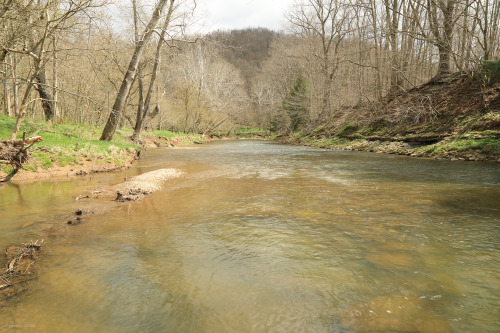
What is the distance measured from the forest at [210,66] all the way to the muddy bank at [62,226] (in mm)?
2608

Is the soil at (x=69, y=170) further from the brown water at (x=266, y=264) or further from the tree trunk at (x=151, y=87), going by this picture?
the tree trunk at (x=151, y=87)

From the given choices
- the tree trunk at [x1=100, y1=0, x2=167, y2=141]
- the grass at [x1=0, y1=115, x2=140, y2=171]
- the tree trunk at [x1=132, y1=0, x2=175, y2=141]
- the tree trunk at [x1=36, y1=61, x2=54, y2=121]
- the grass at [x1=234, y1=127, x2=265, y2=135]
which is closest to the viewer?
the grass at [x1=0, y1=115, x2=140, y2=171]

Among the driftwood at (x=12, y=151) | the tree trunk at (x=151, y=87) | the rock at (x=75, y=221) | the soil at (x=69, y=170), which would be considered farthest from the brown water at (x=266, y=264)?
the tree trunk at (x=151, y=87)

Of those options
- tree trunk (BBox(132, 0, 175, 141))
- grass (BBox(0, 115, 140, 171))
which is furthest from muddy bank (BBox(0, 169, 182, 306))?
tree trunk (BBox(132, 0, 175, 141))

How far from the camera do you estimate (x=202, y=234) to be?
4219 mm

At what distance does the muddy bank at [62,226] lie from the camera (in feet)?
9.25

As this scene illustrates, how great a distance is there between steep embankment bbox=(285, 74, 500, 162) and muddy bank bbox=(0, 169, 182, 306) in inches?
496

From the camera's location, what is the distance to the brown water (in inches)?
92.8

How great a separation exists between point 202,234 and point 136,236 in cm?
99

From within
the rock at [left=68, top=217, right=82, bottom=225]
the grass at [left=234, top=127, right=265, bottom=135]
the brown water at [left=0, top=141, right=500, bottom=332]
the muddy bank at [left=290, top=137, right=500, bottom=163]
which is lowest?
the brown water at [left=0, top=141, right=500, bottom=332]

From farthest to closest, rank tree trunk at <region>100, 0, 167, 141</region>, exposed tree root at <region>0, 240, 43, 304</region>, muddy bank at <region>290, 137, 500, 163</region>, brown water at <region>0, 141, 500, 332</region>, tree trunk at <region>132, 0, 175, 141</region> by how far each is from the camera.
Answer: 1. tree trunk at <region>132, 0, 175, 141</region>
2. tree trunk at <region>100, 0, 167, 141</region>
3. muddy bank at <region>290, 137, 500, 163</region>
4. exposed tree root at <region>0, 240, 43, 304</region>
5. brown water at <region>0, 141, 500, 332</region>

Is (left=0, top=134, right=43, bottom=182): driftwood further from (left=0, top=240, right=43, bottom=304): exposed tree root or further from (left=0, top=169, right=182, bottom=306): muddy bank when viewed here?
(left=0, top=240, right=43, bottom=304): exposed tree root

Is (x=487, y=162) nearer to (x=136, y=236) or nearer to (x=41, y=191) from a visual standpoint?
(x=136, y=236)

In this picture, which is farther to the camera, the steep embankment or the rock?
the steep embankment
